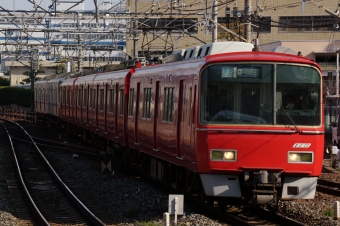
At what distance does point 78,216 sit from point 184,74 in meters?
2.76

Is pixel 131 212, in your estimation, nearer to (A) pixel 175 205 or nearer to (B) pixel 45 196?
(A) pixel 175 205

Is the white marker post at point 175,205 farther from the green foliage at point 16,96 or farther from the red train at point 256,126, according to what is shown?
the green foliage at point 16,96

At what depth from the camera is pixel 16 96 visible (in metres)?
64.9

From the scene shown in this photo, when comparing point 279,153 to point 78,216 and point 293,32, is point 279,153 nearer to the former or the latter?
point 78,216

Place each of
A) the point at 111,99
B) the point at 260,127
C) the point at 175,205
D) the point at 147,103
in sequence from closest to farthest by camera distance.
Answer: the point at 175,205
the point at 260,127
the point at 147,103
the point at 111,99

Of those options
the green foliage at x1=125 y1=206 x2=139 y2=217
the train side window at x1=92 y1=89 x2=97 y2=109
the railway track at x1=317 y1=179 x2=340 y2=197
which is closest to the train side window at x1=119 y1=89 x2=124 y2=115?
the train side window at x1=92 y1=89 x2=97 y2=109

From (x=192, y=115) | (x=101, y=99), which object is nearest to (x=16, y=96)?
(x=101, y=99)

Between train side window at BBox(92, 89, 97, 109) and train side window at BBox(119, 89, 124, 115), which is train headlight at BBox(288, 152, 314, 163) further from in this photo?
train side window at BBox(92, 89, 97, 109)

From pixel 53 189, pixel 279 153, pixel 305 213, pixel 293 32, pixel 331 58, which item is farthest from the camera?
Answer: pixel 293 32

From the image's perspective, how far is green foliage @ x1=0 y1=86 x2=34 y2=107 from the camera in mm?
61769

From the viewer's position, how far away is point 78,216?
12.0m

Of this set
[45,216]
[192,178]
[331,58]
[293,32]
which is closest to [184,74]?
[192,178]

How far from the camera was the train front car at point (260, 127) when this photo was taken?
10.3m

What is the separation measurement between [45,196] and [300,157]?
590 cm
